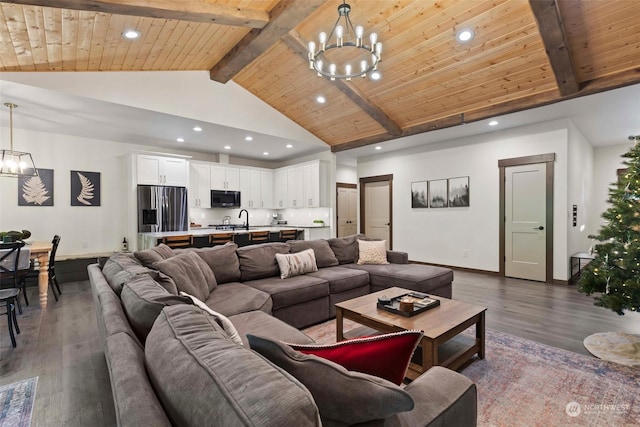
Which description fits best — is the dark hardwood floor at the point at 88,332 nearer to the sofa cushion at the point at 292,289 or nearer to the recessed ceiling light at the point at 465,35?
the sofa cushion at the point at 292,289

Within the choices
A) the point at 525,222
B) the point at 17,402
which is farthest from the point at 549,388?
the point at 525,222

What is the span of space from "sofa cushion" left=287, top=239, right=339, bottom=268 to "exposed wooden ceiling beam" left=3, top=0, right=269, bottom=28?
2.74 m

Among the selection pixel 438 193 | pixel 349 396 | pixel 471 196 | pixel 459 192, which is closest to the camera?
pixel 349 396

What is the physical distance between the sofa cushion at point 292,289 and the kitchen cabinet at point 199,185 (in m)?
4.20

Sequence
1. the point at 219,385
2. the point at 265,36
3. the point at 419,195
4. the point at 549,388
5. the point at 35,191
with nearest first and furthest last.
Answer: the point at 219,385 < the point at 549,388 < the point at 265,36 < the point at 35,191 < the point at 419,195

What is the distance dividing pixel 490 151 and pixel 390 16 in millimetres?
3368

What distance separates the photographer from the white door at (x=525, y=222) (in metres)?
5.12

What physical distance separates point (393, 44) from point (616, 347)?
4100 millimetres

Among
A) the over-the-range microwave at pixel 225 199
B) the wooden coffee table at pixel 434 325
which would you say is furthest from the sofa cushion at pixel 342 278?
the over-the-range microwave at pixel 225 199

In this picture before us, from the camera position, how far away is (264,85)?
18.1ft

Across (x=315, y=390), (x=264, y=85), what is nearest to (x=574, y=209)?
(x=264, y=85)

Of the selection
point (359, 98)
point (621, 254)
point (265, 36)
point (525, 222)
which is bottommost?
point (621, 254)

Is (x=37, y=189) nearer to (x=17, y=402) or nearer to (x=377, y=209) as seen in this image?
(x=17, y=402)

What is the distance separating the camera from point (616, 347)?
2.68 metres
